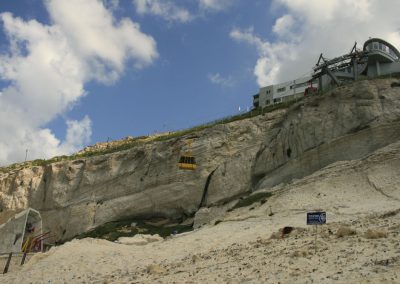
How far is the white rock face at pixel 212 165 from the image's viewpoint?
124ft

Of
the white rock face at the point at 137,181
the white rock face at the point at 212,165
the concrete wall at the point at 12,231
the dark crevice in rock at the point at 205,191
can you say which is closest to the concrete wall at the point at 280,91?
the white rock face at the point at 137,181

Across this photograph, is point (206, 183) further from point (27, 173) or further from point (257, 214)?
point (27, 173)

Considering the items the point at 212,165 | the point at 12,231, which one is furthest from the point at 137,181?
the point at 12,231

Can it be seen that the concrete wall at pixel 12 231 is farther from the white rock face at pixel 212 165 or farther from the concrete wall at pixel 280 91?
the concrete wall at pixel 280 91

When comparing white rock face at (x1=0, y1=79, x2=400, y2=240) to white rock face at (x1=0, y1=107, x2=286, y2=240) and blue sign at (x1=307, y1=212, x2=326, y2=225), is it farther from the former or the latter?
blue sign at (x1=307, y1=212, x2=326, y2=225)

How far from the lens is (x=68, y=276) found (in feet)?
80.2

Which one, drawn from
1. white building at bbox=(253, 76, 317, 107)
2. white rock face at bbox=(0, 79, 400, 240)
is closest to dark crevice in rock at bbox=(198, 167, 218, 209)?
white rock face at bbox=(0, 79, 400, 240)

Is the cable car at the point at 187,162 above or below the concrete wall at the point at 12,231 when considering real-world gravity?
above

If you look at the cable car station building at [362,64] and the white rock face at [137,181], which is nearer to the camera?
the white rock face at [137,181]

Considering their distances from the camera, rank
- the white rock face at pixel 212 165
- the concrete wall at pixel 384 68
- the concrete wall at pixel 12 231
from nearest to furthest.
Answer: the white rock face at pixel 212 165 < the concrete wall at pixel 12 231 < the concrete wall at pixel 384 68

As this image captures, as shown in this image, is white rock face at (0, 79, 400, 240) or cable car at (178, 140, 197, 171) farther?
cable car at (178, 140, 197, 171)

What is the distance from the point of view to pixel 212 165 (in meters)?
48.8

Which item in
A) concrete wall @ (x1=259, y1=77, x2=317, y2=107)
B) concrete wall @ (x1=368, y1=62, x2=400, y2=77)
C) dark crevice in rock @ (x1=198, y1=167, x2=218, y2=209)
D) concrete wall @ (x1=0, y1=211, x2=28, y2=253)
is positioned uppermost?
concrete wall @ (x1=259, y1=77, x2=317, y2=107)

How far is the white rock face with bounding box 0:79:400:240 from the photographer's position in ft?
124
